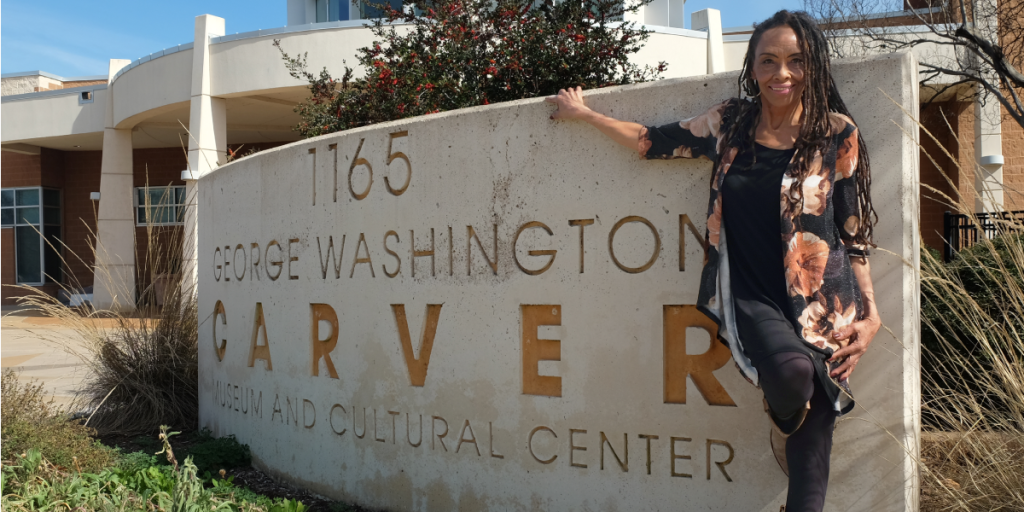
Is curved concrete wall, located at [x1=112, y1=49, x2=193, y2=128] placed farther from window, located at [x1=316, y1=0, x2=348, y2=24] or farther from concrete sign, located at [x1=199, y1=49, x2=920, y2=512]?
concrete sign, located at [x1=199, y1=49, x2=920, y2=512]

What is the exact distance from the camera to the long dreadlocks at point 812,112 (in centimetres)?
264

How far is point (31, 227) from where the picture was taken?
23.0 m

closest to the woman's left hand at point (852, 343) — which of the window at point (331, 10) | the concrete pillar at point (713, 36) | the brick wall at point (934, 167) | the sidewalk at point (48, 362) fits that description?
the sidewalk at point (48, 362)

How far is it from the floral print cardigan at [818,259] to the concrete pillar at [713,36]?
12039mm

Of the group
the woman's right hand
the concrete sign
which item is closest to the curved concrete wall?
the concrete sign

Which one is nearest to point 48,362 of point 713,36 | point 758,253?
point 758,253

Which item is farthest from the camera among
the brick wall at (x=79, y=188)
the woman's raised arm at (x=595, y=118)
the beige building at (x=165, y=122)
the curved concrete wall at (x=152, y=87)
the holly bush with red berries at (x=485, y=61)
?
the brick wall at (x=79, y=188)

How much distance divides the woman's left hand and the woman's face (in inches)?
31.2

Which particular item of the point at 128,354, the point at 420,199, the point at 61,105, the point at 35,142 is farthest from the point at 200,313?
the point at 35,142

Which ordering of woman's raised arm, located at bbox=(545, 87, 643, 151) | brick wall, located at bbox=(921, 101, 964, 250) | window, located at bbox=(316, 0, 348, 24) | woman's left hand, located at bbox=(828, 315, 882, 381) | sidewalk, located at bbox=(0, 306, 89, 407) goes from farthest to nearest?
1. window, located at bbox=(316, 0, 348, 24)
2. brick wall, located at bbox=(921, 101, 964, 250)
3. sidewalk, located at bbox=(0, 306, 89, 407)
4. woman's raised arm, located at bbox=(545, 87, 643, 151)
5. woman's left hand, located at bbox=(828, 315, 882, 381)

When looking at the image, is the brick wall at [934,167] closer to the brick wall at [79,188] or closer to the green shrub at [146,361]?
the green shrub at [146,361]

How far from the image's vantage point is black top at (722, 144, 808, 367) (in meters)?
2.54

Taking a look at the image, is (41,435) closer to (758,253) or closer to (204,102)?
(758,253)

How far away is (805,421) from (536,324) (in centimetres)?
124
